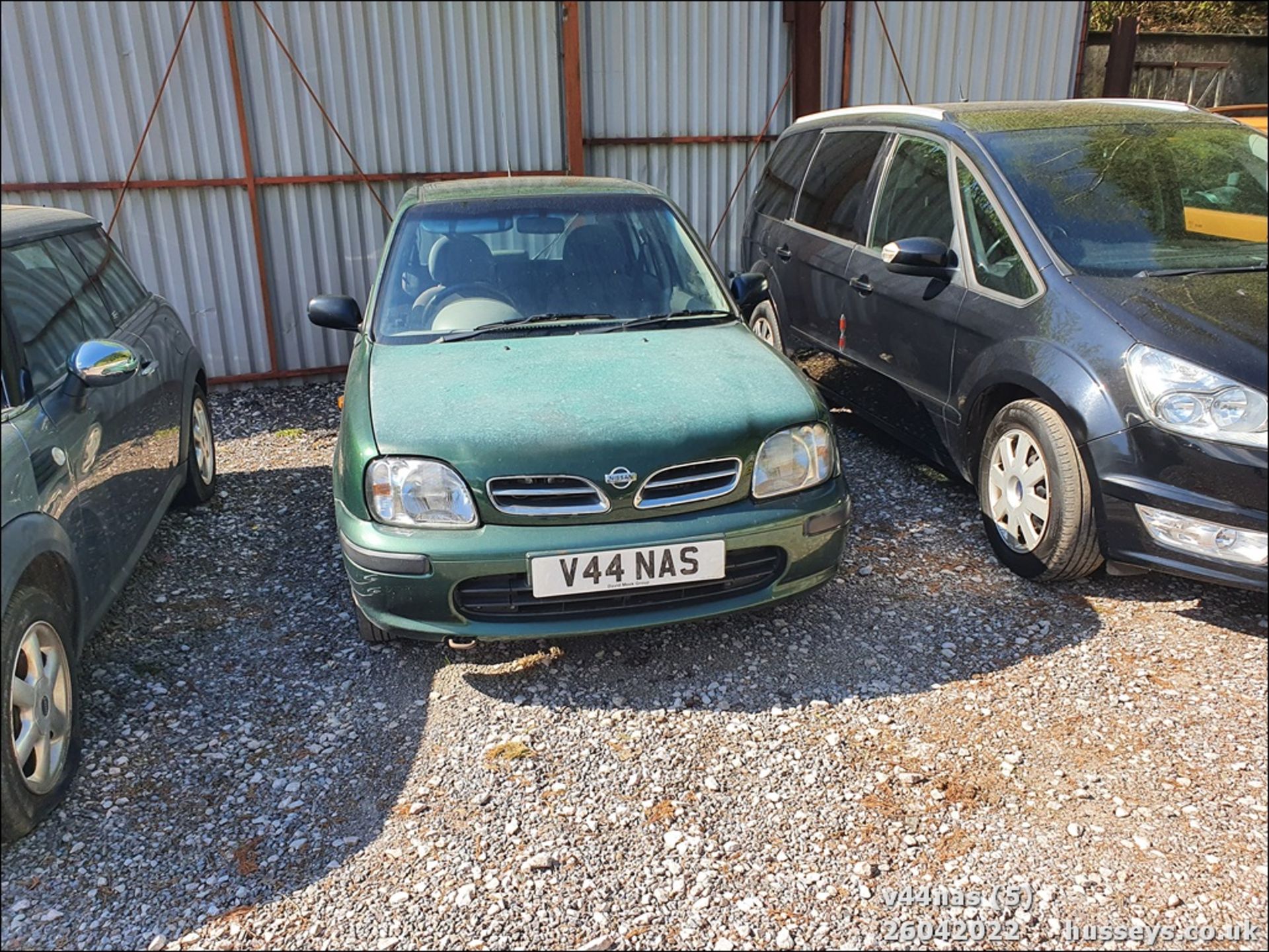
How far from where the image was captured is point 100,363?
3.22 m

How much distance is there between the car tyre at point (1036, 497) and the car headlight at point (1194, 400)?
378mm

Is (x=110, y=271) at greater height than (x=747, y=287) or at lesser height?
greater

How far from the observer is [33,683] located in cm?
264

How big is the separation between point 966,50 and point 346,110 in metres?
5.72

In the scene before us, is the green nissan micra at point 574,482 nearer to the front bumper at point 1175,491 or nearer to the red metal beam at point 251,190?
the front bumper at point 1175,491

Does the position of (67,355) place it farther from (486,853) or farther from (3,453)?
(486,853)

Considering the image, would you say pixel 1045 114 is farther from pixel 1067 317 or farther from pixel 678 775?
pixel 678 775

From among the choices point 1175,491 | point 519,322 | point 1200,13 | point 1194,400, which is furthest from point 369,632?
point 1200,13

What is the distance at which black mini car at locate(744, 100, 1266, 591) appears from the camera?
3127mm

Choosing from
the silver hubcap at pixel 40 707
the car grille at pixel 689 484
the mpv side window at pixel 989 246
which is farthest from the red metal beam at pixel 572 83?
the silver hubcap at pixel 40 707

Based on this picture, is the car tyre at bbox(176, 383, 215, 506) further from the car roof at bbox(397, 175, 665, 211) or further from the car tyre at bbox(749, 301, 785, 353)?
the car tyre at bbox(749, 301, 785, 353)

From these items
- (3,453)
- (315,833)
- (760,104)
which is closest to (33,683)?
(3,453)

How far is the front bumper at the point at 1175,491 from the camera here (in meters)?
2.99

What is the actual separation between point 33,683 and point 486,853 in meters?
1.33
